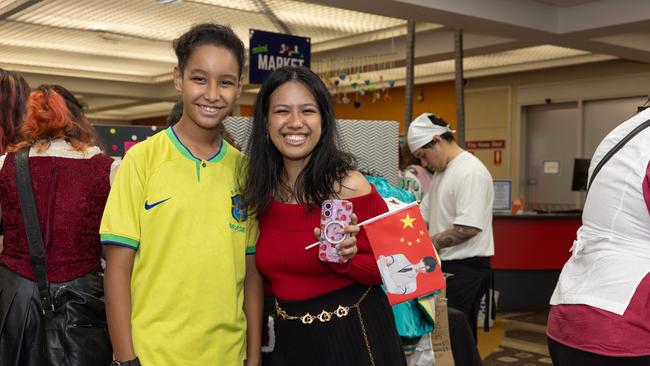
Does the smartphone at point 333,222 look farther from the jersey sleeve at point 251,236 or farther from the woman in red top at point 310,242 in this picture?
the jersey sleeve at point 251,236

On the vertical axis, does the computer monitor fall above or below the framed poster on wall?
above

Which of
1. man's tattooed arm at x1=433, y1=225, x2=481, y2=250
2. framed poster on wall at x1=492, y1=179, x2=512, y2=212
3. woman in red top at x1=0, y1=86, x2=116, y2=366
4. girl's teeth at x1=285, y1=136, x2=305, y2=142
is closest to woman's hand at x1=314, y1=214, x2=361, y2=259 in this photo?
girl's teeth at x1=285, y1=136, x2=305, y2=142

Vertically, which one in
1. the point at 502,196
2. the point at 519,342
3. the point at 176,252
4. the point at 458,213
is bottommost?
the point at 519,342

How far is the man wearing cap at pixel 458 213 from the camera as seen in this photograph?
149 inches

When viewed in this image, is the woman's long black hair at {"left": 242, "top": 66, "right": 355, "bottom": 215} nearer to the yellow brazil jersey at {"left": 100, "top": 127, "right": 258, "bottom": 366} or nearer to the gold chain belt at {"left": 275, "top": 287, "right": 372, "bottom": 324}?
the yellow brazil jersey at {"left": 100, "top": 127, "right": 258, "bottom": 366}

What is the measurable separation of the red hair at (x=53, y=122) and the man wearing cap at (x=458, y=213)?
2.14 m

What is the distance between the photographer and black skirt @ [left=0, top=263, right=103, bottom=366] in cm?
215

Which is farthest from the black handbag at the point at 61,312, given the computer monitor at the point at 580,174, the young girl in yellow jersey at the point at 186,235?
the computer monitor at the point at 580,174

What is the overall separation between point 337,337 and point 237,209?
445mm

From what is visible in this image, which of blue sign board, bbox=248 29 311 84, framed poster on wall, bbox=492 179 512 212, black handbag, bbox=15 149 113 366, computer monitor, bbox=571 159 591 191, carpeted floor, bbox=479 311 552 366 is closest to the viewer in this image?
black handbag, bbox=15 149 113 366

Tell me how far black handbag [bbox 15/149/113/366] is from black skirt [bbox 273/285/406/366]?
2.24 feet

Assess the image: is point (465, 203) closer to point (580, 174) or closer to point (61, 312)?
point (61, 312)

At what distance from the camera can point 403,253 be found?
5.94ft

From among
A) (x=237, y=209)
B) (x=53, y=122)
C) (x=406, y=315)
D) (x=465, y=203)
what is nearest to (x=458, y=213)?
(x=465, y=203)
